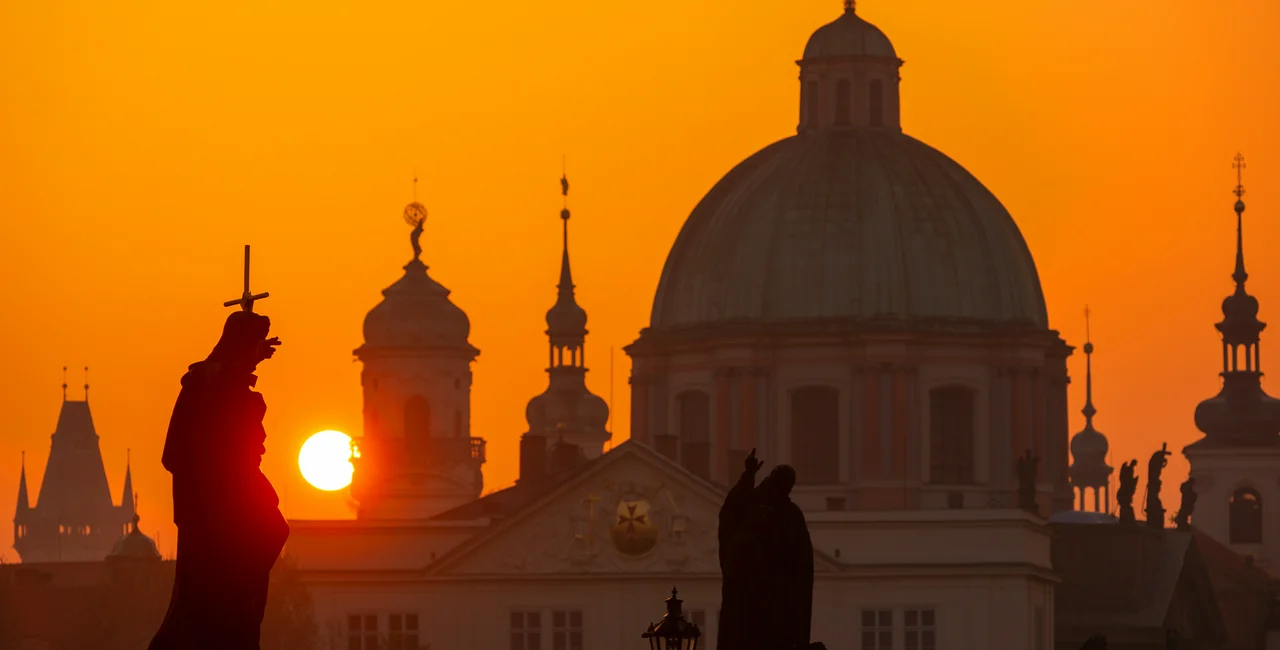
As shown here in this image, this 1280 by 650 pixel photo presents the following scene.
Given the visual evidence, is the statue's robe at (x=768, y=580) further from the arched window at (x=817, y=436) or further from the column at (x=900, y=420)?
the arched window at (x=817, y=436)

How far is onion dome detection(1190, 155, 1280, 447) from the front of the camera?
17350cm

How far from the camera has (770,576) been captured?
31359 millimetres

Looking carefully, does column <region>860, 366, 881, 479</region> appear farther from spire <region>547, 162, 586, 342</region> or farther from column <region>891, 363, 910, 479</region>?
spire <region>547, 162, 586, 342</region>

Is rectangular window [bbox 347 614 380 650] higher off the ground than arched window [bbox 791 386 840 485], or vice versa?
arched window [bbox 791 386 840 485]

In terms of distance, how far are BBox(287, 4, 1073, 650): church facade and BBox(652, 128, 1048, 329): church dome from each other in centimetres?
6

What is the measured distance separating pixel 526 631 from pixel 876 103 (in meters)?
21.7

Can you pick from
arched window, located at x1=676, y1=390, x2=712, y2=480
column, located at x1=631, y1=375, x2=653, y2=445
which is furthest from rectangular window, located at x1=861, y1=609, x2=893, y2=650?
column, located at x1=631, y1=375, x2=653, y2=445

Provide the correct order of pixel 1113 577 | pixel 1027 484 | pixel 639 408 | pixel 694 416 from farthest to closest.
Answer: pixel 1113 577 → pixel 639 408 → pixel 694 416 → pixel 1027 484

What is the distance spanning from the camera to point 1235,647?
145750 millimetres

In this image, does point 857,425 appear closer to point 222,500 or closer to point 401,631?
point 401,631

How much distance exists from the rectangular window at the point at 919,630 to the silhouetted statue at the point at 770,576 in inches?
2883

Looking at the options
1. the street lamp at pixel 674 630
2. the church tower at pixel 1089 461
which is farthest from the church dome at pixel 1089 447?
the street lamp at pixel 674 630

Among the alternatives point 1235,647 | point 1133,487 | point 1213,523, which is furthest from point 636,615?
point 1213,523

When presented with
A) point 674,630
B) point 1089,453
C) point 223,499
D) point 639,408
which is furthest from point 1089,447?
point 223,499
